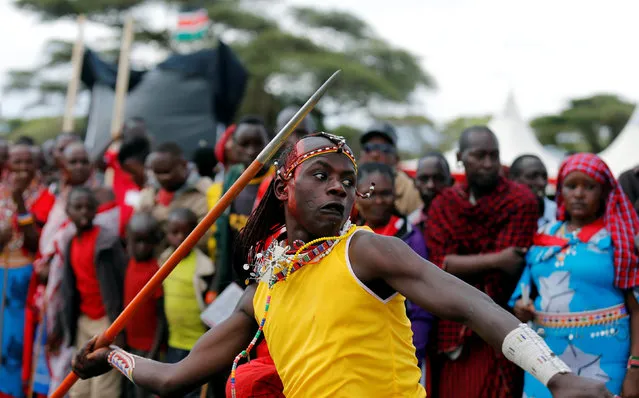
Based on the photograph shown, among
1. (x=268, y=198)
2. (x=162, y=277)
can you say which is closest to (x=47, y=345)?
(x=162, y=277)

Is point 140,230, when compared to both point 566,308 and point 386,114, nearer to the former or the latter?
point 566,308

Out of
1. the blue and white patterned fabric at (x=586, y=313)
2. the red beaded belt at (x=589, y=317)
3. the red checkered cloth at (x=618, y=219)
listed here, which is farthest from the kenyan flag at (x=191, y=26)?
the red beaded belt at (x=589, y=317)

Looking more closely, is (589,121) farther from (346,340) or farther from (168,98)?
(346,340)

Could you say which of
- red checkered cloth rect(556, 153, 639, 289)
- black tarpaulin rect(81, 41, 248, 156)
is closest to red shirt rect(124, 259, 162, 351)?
red checkered cloth rect(556, 153, 639, 289)

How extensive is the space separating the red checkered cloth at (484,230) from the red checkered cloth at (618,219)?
1.05 ft

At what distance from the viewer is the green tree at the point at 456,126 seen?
3667 centimetres

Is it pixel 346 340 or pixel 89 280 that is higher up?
pixel 346 340

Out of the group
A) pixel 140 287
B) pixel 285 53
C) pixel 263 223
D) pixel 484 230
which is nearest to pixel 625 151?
pixel 484 230

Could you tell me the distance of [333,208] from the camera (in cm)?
262

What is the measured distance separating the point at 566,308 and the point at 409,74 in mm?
26443

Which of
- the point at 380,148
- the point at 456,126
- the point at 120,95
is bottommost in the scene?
the point at 456,126

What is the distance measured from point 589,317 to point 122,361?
7.89 feet

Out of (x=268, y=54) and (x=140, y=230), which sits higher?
(x=140, y=230)

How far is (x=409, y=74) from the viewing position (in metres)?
30.0
